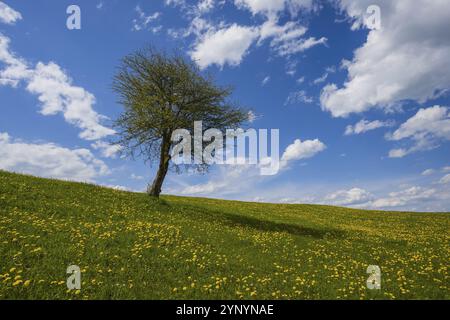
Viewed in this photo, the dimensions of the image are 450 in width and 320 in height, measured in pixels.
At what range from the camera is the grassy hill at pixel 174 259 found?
9773mm

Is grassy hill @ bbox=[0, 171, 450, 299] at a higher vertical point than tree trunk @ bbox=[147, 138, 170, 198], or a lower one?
lower

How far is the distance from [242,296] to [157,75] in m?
25.3

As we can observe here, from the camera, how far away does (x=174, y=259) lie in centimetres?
1266

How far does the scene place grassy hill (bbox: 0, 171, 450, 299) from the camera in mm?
9773

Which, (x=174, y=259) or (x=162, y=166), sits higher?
(x=162, y=166)

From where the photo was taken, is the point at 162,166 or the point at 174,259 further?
the point at 162,166

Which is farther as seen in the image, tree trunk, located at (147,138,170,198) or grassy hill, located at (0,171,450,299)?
tree trunk, located at (147,138,170,198)

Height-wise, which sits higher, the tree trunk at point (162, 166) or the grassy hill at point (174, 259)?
the tree trunk at point (162, 166)

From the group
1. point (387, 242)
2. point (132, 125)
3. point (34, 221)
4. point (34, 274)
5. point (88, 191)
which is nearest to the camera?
point (34, 274)

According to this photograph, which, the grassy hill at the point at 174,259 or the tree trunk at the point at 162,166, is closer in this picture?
the grassy hill at the point at 174,259

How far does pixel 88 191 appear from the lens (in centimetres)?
2659
